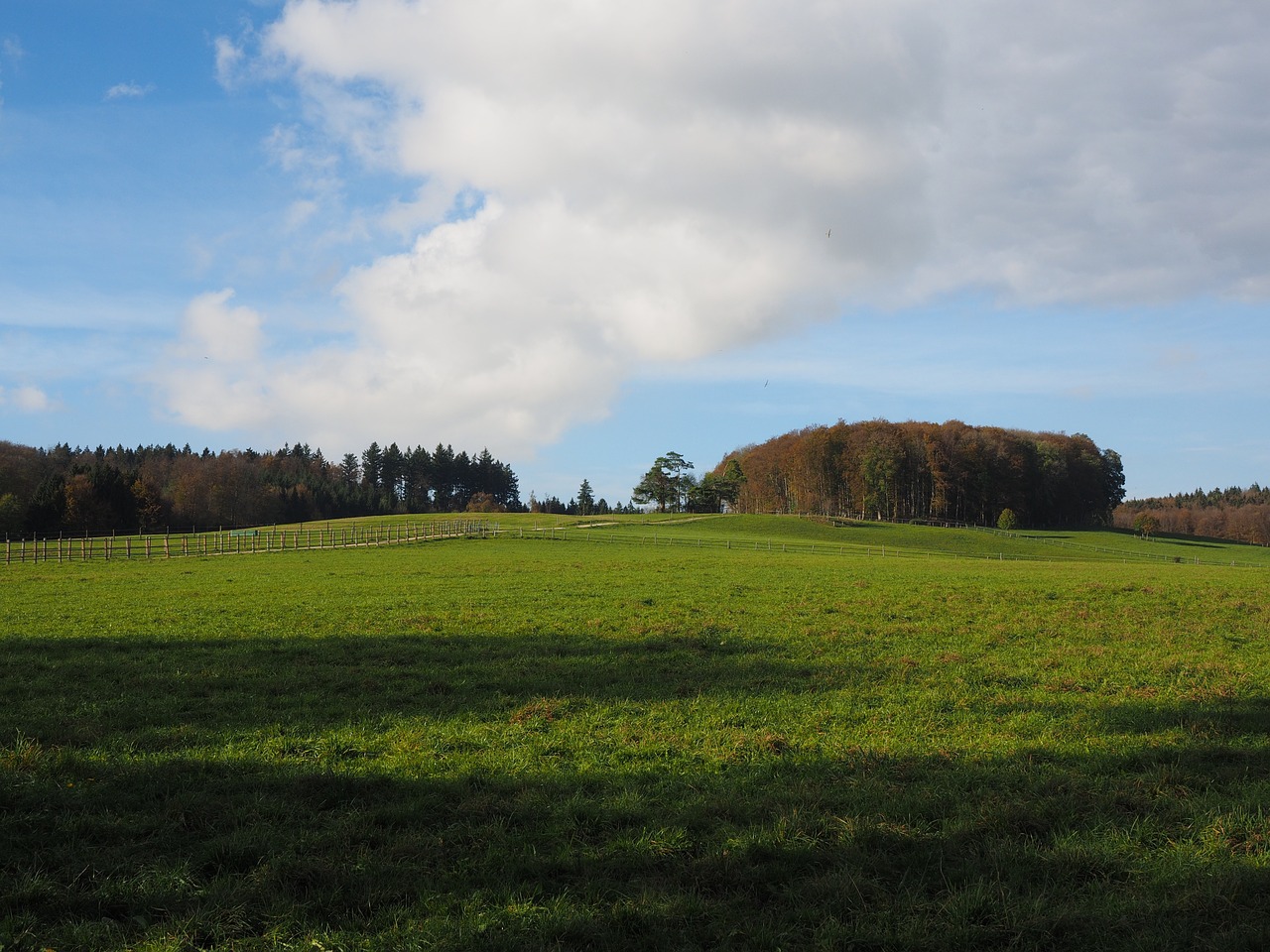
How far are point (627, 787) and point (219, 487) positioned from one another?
131761 millimetres

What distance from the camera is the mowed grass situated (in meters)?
5.61

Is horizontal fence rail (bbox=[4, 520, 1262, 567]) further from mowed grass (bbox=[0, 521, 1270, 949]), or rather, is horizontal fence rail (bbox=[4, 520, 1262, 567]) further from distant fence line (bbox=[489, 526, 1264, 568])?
mowed grass (bbox=[0, 521, 1270, 949])

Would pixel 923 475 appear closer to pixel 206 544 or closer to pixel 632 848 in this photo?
pixel 206 544

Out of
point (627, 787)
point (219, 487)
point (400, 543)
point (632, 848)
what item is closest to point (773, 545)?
point (400, 543)

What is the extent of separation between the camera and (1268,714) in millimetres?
11508

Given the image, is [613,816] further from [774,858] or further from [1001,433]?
[1001,433]

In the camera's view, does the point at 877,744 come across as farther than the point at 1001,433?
No

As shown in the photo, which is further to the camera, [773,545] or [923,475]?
[923,475]

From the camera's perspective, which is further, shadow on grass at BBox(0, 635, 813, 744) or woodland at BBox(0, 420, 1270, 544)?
woodland at BBox(0, 420, 1270, 544)

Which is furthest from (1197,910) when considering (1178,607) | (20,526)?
(20,526)

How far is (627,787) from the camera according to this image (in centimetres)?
821

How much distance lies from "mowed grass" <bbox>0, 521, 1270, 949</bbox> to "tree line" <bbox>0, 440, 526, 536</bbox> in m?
74.0

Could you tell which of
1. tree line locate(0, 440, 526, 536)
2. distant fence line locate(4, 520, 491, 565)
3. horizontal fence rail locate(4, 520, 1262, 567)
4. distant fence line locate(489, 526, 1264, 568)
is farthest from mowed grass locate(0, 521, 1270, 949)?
tree line locate(0, 440, 526, 536)

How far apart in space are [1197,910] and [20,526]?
114m
